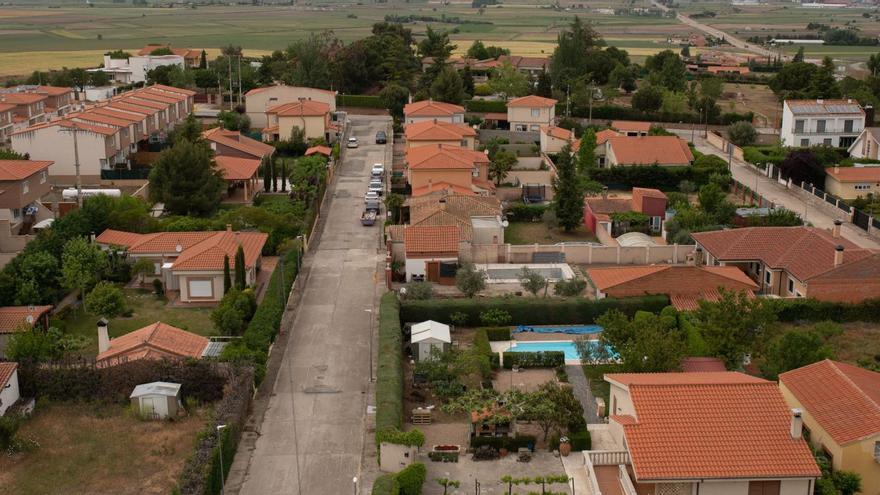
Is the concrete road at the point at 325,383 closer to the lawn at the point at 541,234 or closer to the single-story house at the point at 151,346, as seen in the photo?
the single-story house at the point at 151,346

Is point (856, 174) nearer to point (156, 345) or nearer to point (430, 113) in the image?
point (430, 113)

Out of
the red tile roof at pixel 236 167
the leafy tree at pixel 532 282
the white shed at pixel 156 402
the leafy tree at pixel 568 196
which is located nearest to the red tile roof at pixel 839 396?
the leafy tree at pixel 532 282

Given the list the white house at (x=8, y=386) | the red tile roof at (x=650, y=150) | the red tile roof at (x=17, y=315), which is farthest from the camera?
the red tile roof at (x=650, y=150)

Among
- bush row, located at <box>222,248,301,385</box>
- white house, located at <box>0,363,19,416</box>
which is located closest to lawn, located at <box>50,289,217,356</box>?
bush row, located at <box>222,248,301,385</box>

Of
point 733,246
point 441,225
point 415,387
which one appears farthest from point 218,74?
point 415,387

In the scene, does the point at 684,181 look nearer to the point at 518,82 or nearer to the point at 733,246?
the point at 733,246
